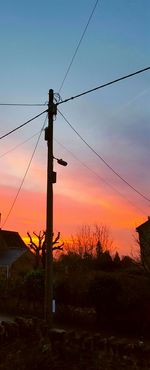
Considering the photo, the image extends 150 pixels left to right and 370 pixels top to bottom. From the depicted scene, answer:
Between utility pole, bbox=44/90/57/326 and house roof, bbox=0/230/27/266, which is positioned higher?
house roof, bbox=0/230/27/266

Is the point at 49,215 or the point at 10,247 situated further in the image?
the point at 10,247

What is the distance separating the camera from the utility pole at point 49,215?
39.6 feet

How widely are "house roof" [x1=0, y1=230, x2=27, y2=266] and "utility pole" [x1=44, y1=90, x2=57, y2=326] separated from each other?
42.5 metres

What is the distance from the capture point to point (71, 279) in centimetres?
2061

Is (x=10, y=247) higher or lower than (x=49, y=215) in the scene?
higher

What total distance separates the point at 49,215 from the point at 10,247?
168ft

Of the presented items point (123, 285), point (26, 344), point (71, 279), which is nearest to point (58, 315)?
point (71, 279)

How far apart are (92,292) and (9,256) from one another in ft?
133

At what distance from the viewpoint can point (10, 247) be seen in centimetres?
6225

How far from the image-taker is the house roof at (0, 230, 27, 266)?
5565 cm

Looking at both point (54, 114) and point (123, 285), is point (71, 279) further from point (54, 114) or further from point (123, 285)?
point (54, 114)

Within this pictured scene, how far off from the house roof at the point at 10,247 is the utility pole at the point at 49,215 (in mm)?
42550

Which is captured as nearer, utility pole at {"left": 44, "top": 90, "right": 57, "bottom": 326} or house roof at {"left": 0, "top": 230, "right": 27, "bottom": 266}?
utility pole at {"left": 44, "top": 90, "right": 57, "bottom": 326}

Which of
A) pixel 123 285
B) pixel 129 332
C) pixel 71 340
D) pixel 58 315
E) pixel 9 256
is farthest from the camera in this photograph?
pixel 9 256
